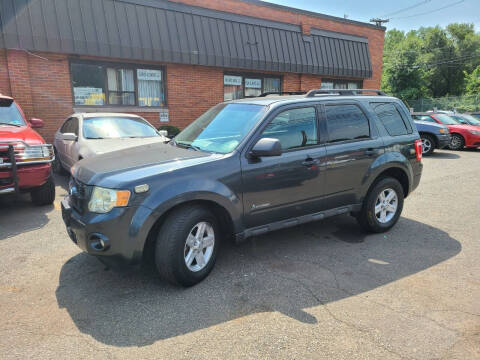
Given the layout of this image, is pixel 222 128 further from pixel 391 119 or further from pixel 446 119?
pixel 446 119

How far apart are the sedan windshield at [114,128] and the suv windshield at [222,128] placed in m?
3.33

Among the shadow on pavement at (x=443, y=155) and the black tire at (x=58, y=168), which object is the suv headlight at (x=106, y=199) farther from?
the shadow on pavement at (x=443, y=155)

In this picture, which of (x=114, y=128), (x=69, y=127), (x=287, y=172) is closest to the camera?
(x=287, y=172)

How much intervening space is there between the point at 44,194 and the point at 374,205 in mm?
5223

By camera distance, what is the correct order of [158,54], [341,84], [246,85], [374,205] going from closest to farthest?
[374,205] < [158,54] < [246,85] < [341,84]

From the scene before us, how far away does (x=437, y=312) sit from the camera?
289 cm

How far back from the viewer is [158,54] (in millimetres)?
11422

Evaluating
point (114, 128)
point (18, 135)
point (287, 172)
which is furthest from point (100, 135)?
point (287, 172)

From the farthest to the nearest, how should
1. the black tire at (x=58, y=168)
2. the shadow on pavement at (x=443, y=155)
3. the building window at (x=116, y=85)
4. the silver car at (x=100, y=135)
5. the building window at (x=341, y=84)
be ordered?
the building window at (x=341, y=84) → the shadow on pavement at (x=443, y=155) → the building window at (x=116, y=85) → the black tire at (x=58, y=168) → the silver car at (x=100, y=135)

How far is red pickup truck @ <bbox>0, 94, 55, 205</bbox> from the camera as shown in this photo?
498cm

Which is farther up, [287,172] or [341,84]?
[341,84]

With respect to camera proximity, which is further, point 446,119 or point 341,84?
point 341,84

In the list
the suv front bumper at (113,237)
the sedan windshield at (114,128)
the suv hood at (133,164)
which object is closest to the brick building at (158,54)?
the sedan windshield at (114,128)

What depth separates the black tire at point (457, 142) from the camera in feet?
46.2
